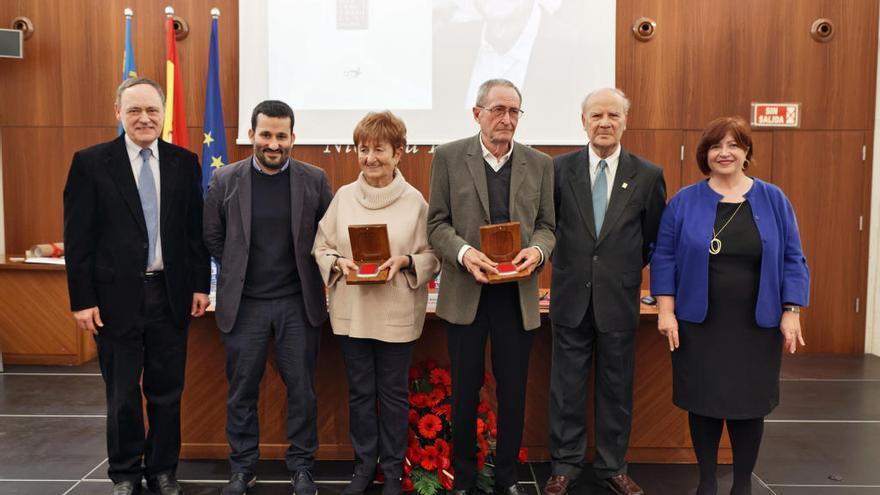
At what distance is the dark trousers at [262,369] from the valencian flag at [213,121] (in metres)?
2.90

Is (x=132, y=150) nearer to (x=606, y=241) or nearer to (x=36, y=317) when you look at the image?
(x=606, y=241)

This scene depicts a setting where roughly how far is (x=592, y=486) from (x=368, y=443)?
39.3 inches

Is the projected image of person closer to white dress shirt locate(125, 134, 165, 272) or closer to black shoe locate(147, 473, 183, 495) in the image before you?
white dress shirt locate(125, 134, 165, 272)

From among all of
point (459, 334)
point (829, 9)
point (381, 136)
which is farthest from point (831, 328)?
point (381, 136)

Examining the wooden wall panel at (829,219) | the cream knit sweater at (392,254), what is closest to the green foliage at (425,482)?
the cream knit sweater at (392,254)

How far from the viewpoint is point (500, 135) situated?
2494 mm

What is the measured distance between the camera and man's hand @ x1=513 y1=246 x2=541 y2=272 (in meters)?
2.38

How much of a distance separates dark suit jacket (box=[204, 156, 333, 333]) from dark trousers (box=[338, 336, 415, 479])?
0.76ft

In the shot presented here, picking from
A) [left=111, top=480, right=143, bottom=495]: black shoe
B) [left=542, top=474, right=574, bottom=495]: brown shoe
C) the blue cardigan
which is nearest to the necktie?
the blue cardigan

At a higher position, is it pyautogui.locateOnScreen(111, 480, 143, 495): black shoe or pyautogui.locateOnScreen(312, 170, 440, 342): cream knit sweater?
pyautogui.locateOnScreen(312, 170, 440, 342): cream knit sweater

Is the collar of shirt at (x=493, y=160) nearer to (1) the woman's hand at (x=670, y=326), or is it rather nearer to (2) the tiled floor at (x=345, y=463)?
(1) the woman's hand at (x=670, y=326)

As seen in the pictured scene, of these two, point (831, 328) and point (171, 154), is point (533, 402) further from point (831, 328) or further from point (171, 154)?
point (831, 328)

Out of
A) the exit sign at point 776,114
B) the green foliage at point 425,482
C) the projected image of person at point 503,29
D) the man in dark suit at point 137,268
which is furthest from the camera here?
the exit sign at point 776,114

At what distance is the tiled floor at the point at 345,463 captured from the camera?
2896mm
